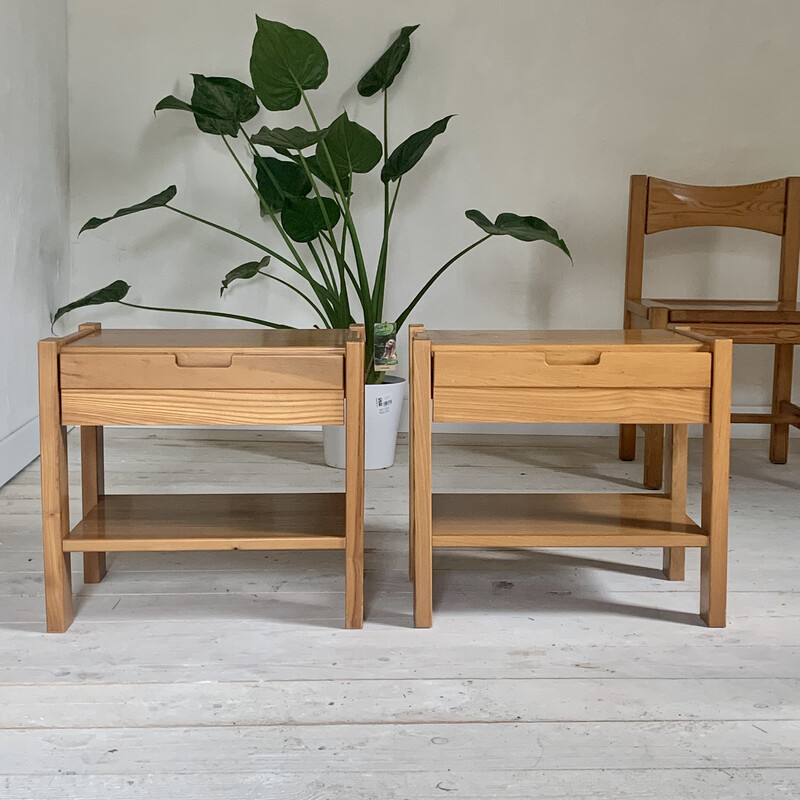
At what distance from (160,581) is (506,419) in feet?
2.17

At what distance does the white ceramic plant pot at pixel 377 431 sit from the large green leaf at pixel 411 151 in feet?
1.72

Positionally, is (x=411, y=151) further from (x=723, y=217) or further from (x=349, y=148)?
(x=723, y=217)

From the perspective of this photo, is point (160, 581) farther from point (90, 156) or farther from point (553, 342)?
point (90, 156)

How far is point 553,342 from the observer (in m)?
1.42

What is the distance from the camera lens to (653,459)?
225 cm

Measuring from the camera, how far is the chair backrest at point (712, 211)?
97.4 inches

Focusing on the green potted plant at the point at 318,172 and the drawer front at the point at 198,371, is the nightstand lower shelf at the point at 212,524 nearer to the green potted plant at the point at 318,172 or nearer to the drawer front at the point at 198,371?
the drawer front at the point at 198,371

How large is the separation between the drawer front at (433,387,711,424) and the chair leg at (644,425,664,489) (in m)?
0.84

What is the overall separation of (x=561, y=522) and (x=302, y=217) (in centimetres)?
119

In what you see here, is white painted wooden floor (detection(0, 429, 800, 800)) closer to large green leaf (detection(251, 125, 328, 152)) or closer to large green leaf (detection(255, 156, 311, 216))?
large green leaf (detection(251, 125, 328, 152))

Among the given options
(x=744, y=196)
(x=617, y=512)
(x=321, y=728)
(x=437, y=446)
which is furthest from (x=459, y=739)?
(x=744, y=196)

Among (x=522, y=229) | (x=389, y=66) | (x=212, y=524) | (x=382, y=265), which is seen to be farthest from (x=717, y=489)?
(x=389, y=66)

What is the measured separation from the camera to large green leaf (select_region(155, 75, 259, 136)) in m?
2.35

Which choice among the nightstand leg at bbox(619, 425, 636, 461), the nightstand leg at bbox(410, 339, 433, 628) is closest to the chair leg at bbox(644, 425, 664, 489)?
the nightstand leg at bbox(619, 425, 636, 461)
